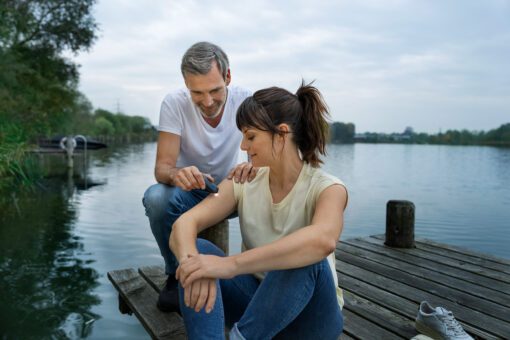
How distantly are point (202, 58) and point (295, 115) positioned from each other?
2.81 ft

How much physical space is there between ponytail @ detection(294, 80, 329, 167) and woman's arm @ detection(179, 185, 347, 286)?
0.91ft

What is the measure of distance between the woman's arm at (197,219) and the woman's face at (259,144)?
12.1 inches

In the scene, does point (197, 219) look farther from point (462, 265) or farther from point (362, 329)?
point (462, 265)

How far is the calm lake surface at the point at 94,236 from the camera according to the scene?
15.7 feet

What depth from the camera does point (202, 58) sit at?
94.6 inches

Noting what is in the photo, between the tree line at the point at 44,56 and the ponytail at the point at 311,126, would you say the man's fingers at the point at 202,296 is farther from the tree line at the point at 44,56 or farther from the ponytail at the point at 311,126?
the tree line at the point at 44,56

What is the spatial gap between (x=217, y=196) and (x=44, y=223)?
368 inches

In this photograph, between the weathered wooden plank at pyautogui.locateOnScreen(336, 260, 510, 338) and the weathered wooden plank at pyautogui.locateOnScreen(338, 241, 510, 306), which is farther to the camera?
the weathered wooden plank at pyautogui.locateOnScreen(338, 241, 510, 306)

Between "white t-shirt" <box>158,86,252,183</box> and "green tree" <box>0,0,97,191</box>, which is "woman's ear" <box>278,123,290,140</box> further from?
"green tree" <box>0,0,97,191</box>

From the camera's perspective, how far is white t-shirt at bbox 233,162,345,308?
1832 millimetres

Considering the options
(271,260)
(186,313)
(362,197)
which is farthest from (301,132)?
(362,197)

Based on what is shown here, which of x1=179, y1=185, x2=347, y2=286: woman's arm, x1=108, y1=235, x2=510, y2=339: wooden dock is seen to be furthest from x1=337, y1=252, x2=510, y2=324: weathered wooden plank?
x1=179, y1=185, x2=347, y2=286: woman's arm

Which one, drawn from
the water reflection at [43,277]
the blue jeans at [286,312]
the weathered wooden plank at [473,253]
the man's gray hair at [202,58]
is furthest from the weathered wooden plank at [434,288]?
the water reflection at [43,277]

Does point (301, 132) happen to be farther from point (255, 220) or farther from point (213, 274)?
point (213, 274)
